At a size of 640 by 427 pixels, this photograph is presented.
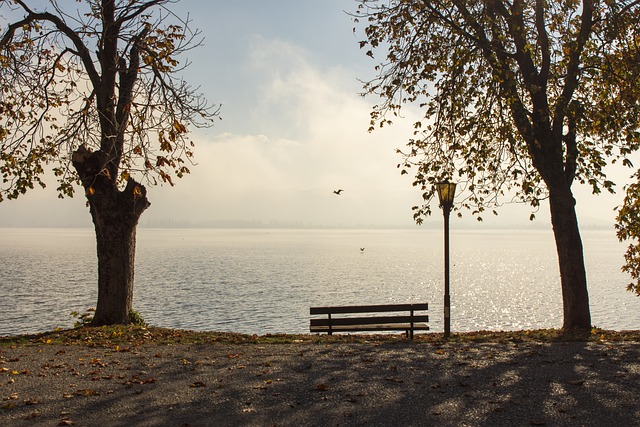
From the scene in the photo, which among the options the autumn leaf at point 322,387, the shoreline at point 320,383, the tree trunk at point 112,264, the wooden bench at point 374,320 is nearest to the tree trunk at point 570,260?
the shoreline at point 320,383

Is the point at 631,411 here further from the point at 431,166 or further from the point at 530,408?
the point at 431,166

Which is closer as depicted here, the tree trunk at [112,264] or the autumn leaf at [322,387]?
the autumn leaf at [322,387]

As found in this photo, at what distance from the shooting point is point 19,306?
125 feet

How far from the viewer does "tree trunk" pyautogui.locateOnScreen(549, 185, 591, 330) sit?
1614cm

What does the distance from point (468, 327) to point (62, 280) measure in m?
41.4

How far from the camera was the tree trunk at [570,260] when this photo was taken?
16141mm

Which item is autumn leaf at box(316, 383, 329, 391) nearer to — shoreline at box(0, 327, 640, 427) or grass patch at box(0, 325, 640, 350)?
shoreline at box(0, 327, 640, 427)

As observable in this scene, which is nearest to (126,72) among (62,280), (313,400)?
(313,400)

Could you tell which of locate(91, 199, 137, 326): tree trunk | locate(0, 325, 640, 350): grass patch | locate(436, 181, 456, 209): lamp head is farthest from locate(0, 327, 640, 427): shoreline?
locate(436, 181, 456, 209): lamp head

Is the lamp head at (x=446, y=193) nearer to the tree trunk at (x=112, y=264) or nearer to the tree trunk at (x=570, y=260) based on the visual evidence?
the tree trunk at (x=570, y=260)

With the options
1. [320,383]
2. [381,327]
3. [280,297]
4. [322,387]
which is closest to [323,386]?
[322,387]

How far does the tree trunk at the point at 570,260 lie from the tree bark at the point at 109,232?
40.8 feet

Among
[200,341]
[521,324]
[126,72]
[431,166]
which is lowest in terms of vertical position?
[521,324]

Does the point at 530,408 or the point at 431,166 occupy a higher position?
the point at 431,166
